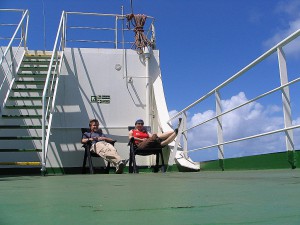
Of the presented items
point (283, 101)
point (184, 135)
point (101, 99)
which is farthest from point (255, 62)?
point (101, 99)

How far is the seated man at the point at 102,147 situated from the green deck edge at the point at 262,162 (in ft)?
4.98

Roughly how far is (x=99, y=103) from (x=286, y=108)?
184 inches

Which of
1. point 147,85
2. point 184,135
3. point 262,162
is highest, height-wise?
point 147,85

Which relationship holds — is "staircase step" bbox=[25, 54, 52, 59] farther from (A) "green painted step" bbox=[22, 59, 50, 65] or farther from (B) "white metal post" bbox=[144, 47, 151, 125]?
(B) "white metal post" bbox=[144, 47, 151, 125]

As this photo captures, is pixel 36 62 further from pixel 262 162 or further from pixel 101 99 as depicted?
pixel 262 162

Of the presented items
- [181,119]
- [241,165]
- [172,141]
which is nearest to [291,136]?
Result: [241,165]

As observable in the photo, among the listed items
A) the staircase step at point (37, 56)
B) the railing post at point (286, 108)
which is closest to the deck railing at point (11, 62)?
the staircase step at point (37, 56)

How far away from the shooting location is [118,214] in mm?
1047

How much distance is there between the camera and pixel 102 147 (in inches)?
230

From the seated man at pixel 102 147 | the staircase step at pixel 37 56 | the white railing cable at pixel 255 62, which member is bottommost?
the seated man at pixel 102 147

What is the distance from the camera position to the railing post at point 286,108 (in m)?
3.00

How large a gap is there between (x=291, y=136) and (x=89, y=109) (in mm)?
4783

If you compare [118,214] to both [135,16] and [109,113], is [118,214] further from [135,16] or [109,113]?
[135,16]

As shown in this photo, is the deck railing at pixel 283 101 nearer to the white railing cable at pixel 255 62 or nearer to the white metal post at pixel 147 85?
the white railing cable at pixel 255 62
